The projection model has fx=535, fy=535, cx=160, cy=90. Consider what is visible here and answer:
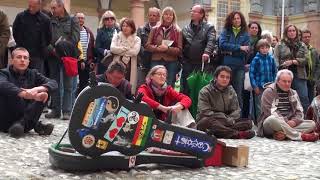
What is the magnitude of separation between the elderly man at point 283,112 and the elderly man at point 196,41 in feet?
3.70

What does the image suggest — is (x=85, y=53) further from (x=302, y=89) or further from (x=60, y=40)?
(x=302, y=89)

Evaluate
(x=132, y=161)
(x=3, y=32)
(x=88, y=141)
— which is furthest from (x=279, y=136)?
(x=3, y=32)

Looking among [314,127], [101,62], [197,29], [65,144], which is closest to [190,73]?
[197,29]

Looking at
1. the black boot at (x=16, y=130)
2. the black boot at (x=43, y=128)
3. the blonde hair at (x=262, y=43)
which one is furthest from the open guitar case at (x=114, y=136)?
the blonde hair at (x=262, y=43)

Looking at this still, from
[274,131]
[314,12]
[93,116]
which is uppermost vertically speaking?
[314,12]

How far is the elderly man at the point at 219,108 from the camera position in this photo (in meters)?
6.94

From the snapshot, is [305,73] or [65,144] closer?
[65,144]

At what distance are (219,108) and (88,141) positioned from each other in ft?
10.5

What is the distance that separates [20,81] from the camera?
6090 millimetres

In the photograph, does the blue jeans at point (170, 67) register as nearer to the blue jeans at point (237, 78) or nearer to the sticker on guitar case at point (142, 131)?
the blue jeans at point (237, 78)

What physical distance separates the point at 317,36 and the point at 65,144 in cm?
1881

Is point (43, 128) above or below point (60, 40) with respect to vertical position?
below

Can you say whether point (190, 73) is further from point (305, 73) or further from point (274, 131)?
point (305, 73)

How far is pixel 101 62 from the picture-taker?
859 centimetres
